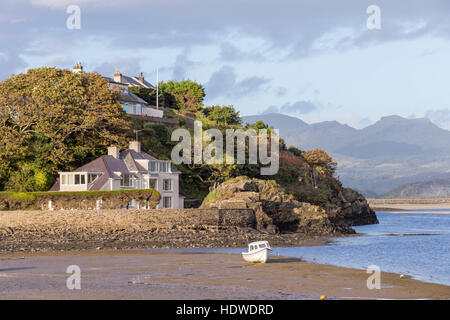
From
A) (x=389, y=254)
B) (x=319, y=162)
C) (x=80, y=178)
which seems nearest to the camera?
(x=389, y=254)

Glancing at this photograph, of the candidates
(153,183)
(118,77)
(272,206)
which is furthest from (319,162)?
(153,183)

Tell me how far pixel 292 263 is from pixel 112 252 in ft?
45.7

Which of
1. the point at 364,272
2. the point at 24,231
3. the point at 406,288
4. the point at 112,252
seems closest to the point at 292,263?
the point at 364,272

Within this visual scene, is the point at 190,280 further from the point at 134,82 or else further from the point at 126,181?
the point at 134,82

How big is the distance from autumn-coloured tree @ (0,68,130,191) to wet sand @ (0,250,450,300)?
24406 millimetres

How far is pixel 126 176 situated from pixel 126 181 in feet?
1.71

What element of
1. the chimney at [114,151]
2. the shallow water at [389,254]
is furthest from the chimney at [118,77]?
the shallow water at [389,254]

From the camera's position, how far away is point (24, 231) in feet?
172

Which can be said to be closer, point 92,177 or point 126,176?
point 92,177

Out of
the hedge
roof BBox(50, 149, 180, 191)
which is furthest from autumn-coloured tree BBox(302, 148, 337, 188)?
the hedge

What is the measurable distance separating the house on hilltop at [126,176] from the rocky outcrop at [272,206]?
4857 millimetres

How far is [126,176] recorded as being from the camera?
67250mm

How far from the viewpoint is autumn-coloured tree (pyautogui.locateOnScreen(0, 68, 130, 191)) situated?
218 ft
